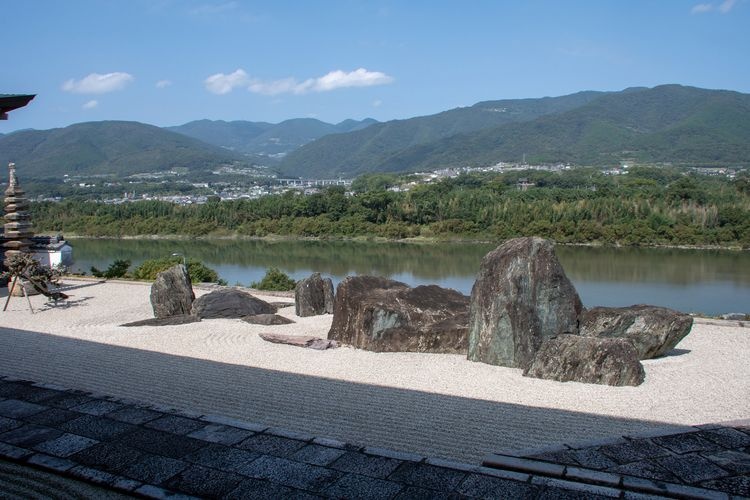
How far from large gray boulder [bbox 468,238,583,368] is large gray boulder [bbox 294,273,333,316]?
4.14m

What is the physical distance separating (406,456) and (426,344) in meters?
4.33

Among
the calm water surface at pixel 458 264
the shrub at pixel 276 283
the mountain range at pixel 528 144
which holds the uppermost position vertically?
the mountain range at pixel 528 144

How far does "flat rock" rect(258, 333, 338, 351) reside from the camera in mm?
9234

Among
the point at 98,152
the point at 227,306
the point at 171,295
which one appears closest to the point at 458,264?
the point at 227,306

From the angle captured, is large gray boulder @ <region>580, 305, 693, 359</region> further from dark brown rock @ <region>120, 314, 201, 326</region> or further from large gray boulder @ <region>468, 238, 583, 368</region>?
dark brown rock @ <region>120, 314, 201, 326</region>

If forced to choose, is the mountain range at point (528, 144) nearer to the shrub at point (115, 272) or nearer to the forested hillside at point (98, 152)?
the forested hillside at point (98, 152)

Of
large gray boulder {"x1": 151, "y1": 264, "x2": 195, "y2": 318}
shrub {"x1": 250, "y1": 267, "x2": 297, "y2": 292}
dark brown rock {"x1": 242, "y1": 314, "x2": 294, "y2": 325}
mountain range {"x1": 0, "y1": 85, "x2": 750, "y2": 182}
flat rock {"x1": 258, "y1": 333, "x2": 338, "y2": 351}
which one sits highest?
mountain range {"x1": 0, "y1": 85, "x2": 750, "y2": 182}

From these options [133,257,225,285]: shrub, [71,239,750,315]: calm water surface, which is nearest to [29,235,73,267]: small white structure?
[133,257,225,285]: shrub

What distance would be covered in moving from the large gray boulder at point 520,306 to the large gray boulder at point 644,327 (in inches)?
Answer: 14.5

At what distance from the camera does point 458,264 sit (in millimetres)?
29891

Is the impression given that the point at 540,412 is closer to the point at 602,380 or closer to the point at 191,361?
the point at 602,380

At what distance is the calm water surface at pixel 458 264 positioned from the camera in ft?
67.9

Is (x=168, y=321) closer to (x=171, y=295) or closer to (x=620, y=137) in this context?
(x=171, y=295)

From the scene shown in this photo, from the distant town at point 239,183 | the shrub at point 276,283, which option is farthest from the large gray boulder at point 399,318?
the distant town at point 239,183
